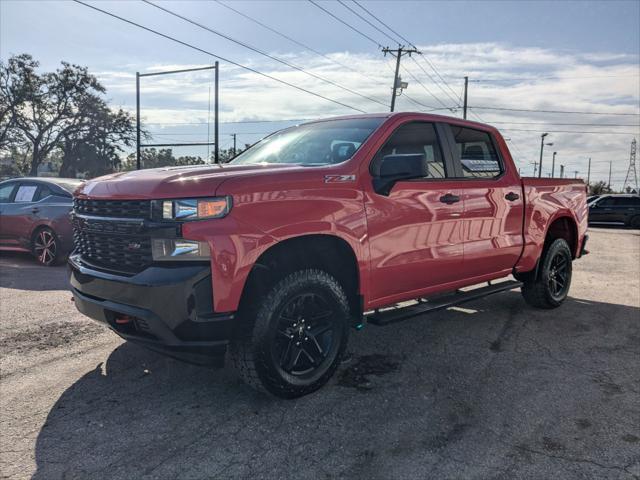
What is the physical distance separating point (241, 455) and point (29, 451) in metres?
1.12

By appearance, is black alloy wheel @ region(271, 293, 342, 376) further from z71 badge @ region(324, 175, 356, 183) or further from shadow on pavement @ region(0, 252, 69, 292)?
shadow on pavement @ region(0, 252, 69, 292)

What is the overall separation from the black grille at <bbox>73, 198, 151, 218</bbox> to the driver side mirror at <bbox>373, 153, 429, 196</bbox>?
1620 mm

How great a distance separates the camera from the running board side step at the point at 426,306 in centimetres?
388

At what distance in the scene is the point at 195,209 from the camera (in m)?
3.02

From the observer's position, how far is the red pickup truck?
119 inches

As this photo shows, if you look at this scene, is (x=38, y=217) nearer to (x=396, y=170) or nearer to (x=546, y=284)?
(x=396, y=170)

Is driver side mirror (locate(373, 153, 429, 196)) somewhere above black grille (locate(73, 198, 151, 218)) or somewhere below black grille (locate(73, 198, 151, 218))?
above

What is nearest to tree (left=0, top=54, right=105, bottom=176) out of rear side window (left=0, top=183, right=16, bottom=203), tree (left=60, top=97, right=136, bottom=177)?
tree (left=60, top=97, right=136, bottom=177)

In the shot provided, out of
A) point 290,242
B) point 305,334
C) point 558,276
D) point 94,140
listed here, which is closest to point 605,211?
point 558,276

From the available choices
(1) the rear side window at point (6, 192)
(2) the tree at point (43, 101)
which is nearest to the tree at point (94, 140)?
(2) the tree at point (43, 101)

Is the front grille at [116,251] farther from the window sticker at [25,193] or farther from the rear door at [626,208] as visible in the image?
the rear door at [626,208]

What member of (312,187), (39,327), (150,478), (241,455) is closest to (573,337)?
(312,187)

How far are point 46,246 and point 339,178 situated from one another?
6.84 meters

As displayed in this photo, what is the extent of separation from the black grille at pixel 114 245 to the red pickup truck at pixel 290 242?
10mm
